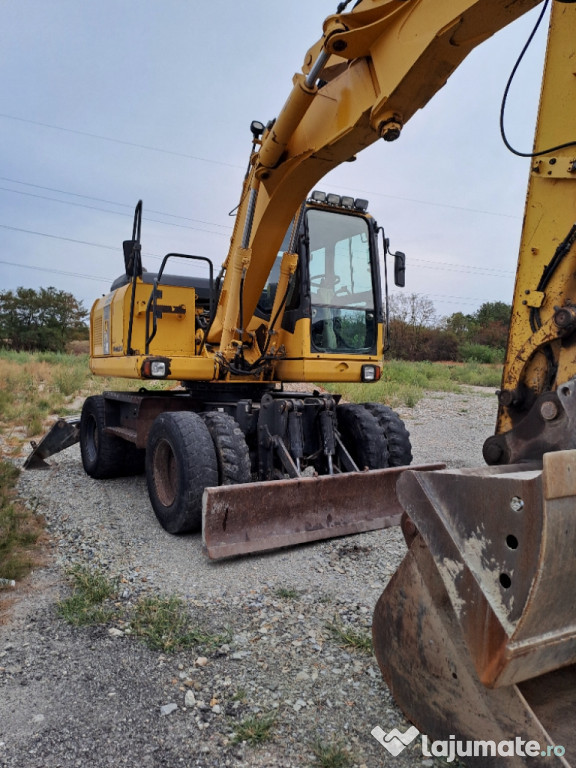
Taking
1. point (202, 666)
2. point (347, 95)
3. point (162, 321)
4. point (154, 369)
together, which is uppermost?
point (347, 95)

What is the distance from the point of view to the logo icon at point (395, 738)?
2162 millimetres

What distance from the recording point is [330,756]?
82.5 inches

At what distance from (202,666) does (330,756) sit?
2.79 feet

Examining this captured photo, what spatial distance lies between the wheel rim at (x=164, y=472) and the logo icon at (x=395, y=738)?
118 inches

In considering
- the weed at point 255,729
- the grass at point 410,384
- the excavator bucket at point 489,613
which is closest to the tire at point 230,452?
the weed at point 255,729

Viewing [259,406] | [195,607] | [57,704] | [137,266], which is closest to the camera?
[57,704]

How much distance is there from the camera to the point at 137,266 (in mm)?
5648

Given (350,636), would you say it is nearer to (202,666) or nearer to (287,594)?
(287,594)

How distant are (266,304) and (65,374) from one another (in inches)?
539

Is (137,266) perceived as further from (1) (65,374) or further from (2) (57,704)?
(1) (65,374)

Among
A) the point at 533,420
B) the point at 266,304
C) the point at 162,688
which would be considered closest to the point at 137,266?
the point at 266,304

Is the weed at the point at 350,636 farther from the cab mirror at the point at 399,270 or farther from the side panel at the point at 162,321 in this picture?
the side panel at the point at 162,321

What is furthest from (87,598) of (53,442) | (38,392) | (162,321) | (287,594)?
(38,392)

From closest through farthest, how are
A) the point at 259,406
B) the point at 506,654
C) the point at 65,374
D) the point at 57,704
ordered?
the point at 506,654 → the point at 57,704 → the point at 259,406 → the point at 65,374
